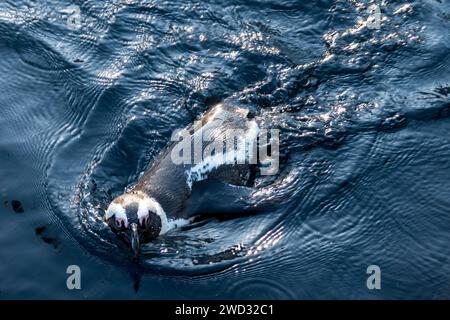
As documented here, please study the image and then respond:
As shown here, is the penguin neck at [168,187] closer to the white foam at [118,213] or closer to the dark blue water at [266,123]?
the dark blue water at [266,123]

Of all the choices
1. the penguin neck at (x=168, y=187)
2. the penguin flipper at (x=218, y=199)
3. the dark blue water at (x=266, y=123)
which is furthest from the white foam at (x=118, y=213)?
the penguin flipper at (x=218, y=199)

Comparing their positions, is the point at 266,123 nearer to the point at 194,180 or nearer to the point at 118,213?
the point at 194,180

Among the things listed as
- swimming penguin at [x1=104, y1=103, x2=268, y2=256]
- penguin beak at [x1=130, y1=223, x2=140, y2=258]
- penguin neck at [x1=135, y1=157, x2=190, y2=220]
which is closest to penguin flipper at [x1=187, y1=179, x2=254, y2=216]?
swimming penguin at [x1=104, y1=103, x2=268, y2=256]

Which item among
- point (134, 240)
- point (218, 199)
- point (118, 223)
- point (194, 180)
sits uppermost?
point (194, 180)

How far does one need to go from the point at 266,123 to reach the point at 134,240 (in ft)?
7.21

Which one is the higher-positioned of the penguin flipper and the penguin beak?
the penguin flipper

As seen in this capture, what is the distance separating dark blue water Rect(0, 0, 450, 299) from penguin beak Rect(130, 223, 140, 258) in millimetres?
196

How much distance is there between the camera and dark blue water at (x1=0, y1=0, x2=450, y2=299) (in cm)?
593

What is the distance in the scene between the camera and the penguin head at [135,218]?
19.4ft

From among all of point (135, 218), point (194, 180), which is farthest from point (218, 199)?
point (135, 218)

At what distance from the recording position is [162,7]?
8.88m

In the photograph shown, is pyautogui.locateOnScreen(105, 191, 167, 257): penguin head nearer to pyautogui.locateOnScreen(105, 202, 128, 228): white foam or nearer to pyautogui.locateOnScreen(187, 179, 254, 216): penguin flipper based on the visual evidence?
pyautogui.locateOnScreen(105, 202, 128, 228): white foam

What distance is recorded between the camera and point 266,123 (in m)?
7.37
